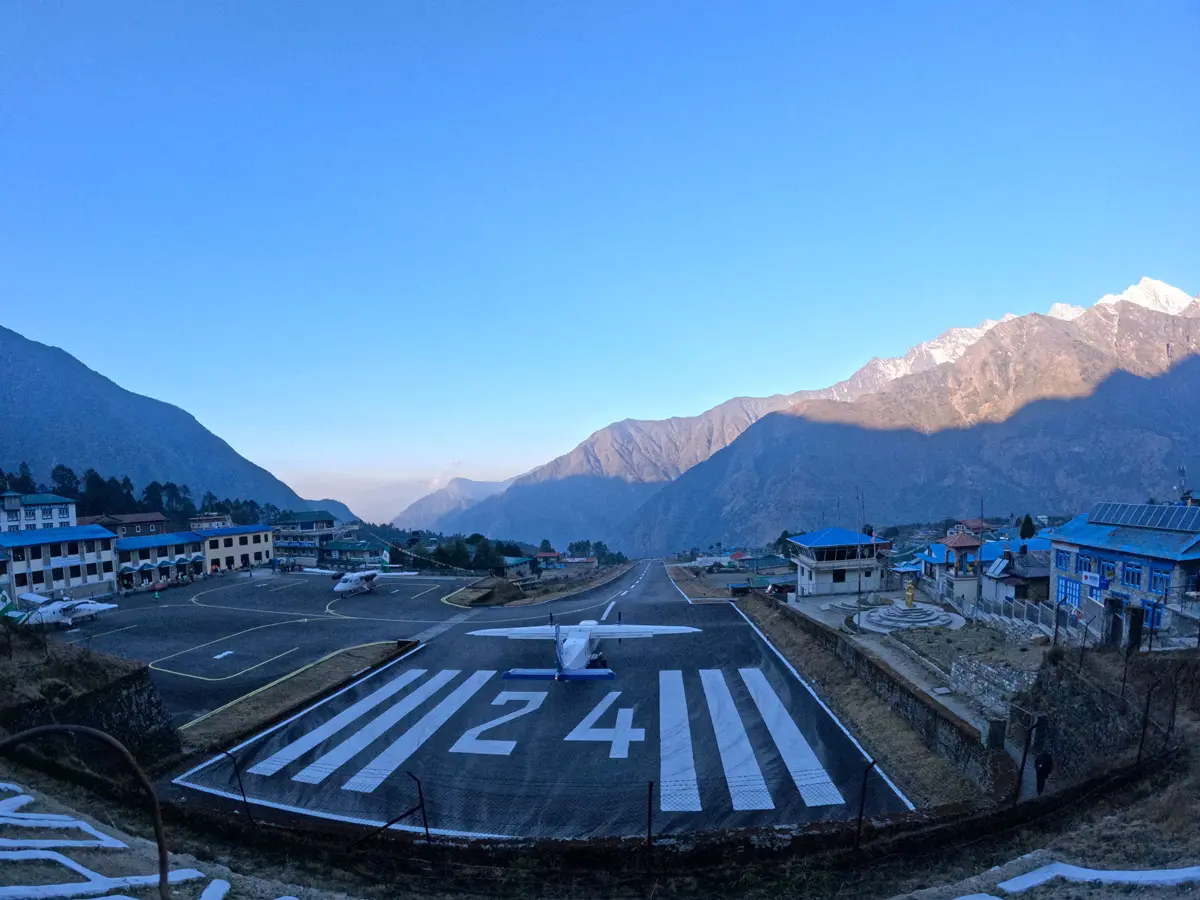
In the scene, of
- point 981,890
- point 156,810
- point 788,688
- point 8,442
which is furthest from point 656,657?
point 8,442

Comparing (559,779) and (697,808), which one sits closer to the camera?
(697,808)

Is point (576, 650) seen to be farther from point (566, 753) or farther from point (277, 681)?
point (277, 681)

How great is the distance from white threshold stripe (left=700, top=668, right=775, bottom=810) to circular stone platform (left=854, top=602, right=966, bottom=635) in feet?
30.6

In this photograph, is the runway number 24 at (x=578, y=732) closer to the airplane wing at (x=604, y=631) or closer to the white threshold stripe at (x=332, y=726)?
the airplane wing at (x=604, y=631)

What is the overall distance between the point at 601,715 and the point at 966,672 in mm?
12221

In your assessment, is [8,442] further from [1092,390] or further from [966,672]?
[1092,390]

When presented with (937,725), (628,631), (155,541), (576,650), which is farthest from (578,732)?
(155,541)

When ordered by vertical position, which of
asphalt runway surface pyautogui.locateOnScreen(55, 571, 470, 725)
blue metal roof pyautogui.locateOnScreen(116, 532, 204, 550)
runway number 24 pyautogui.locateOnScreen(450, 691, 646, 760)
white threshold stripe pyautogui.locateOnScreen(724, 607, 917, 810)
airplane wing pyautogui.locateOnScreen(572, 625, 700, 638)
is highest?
blue metal roof pyautogui.locateOnScreen(116, 532, 204, 550)

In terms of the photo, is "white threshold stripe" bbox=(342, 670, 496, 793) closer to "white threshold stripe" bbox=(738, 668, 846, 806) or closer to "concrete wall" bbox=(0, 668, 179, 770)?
"concrete wall" bbox=(0, 668, 179, 770)

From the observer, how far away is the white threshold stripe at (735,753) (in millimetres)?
15531

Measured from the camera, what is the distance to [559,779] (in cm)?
1695

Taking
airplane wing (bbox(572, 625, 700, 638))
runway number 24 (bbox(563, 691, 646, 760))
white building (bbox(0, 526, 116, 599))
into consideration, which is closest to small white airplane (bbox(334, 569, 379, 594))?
white building (bbox(0, 526, 116, 599))

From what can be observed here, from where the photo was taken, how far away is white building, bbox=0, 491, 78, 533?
6106 centimetres

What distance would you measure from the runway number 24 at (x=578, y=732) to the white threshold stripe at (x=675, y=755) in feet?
3.39
